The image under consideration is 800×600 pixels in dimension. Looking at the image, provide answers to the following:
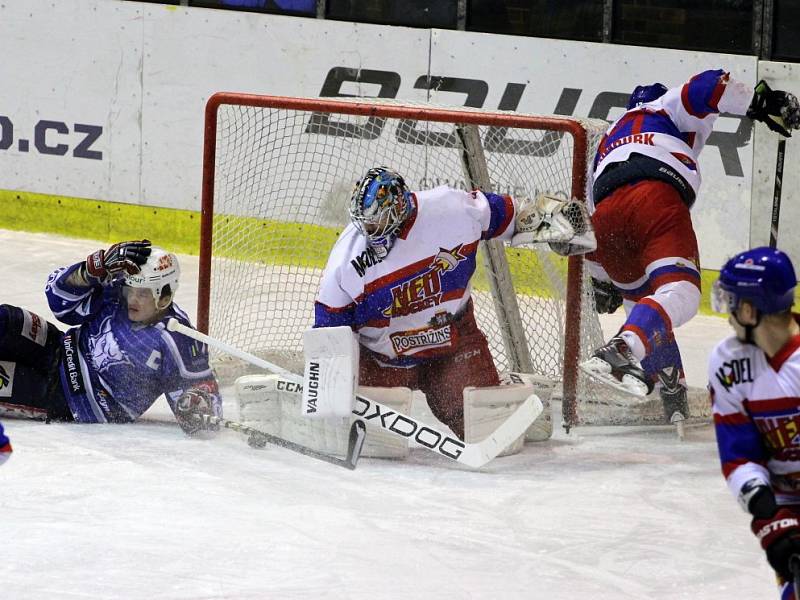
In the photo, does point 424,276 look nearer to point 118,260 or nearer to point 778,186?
point 118,260

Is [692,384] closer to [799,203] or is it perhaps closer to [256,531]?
[799,203]

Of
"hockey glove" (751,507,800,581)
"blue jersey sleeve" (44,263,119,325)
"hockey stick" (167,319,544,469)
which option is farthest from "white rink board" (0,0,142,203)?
"hockey glove" (751,507,800,581)

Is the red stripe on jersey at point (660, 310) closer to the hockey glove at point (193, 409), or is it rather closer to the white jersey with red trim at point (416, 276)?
the white jersey with red trim at point (416, 276)

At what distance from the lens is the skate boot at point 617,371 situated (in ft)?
12.5

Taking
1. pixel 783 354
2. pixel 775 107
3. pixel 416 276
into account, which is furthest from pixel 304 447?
pixel 783 354

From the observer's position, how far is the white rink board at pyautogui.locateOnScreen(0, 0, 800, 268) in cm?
583

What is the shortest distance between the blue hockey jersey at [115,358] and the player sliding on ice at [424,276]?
429mm

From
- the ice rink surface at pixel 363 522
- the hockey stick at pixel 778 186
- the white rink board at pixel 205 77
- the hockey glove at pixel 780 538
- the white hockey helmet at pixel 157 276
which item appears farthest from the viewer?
the white rink board at pixel 205 77

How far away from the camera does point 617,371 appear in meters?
3.83

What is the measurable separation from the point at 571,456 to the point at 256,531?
1.14 m

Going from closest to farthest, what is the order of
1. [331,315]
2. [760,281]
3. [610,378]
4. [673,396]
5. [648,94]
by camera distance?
[760,281], [610,378], [331,315], [673,396], [648,94]

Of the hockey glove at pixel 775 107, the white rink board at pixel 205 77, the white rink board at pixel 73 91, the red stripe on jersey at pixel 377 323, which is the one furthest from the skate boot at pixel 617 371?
the white rink board at pixel 73 91

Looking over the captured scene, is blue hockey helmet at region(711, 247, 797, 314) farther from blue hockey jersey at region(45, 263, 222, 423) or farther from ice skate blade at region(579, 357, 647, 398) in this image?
blue hockey jersey at region(45, 263, 222, 423)

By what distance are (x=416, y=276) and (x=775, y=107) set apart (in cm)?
131
